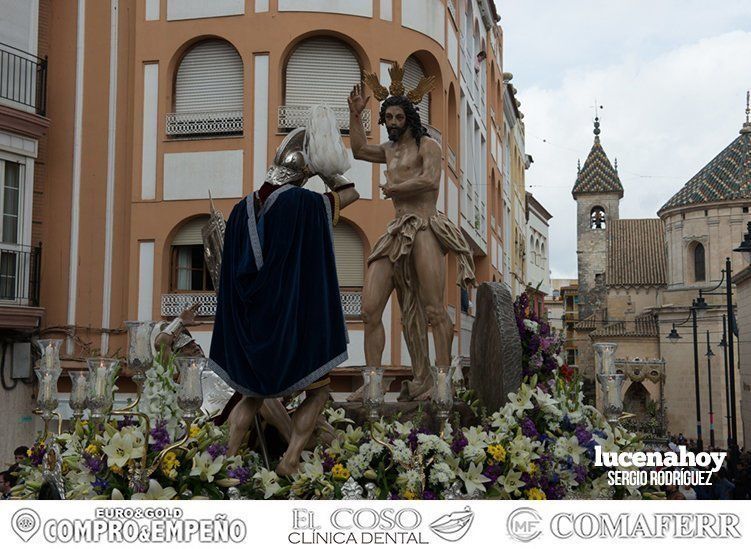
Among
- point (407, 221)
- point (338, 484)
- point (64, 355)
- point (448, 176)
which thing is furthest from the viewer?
point (448, 176)

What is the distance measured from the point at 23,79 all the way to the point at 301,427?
12916 millimetres

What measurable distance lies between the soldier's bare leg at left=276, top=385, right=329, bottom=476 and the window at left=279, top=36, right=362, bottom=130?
12175mm

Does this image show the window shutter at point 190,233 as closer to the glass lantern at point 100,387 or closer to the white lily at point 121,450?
the glass lantern at point 100,387

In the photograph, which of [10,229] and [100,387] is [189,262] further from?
[100,387]

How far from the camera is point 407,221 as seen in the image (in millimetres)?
7766

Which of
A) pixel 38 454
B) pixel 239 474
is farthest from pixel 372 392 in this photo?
pixel 38 454

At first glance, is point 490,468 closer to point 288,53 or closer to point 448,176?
point 288,53

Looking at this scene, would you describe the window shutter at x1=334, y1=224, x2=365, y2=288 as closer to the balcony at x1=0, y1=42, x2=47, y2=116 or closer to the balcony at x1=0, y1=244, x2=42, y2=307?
the balcony at x1=0, y1=244, x2=42, y2=307

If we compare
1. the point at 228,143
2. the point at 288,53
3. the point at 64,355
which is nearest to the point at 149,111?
the point at 228,143

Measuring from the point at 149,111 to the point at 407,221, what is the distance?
1163 centimetres

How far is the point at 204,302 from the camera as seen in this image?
17.6 m

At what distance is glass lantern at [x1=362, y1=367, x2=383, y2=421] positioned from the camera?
6.25 metres

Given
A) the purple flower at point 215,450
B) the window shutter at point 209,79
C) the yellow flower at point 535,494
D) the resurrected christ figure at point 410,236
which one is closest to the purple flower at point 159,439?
the purple flower at point 215,450

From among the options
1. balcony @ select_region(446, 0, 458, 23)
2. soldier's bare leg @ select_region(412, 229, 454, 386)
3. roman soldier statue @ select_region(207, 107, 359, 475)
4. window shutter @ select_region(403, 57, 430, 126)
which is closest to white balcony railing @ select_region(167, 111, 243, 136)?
window shutter @ select_region(403, 57, 430, 126)
